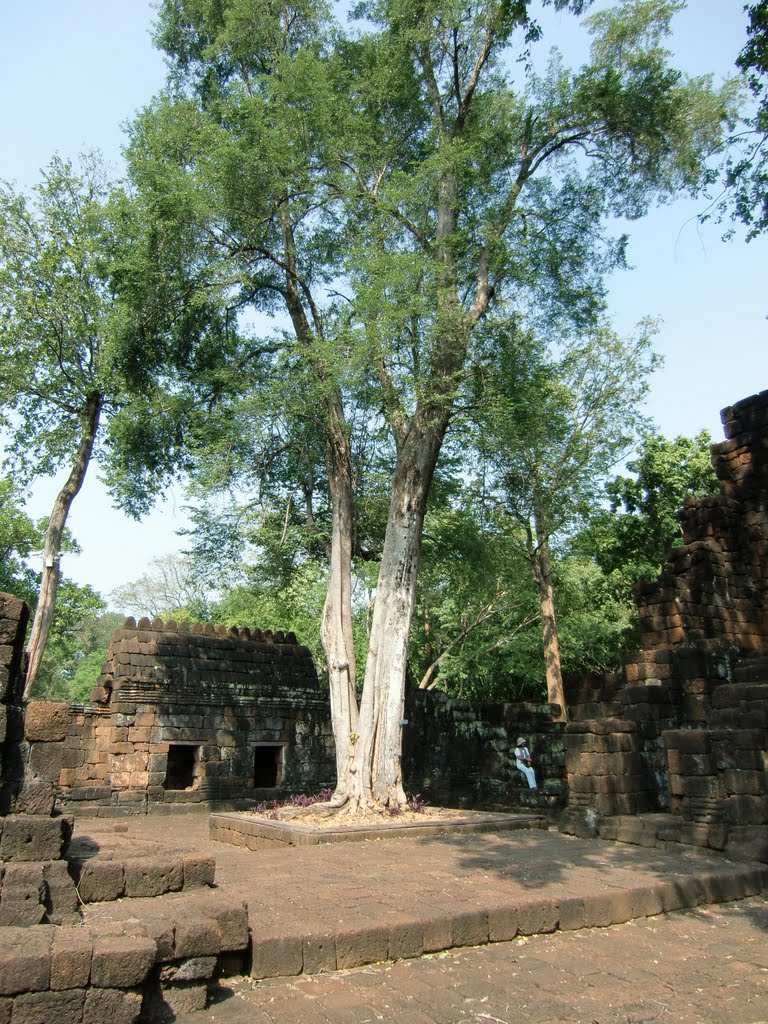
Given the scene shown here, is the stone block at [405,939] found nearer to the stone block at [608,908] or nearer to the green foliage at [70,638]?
the stone block at [608,908]

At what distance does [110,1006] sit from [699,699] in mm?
9236

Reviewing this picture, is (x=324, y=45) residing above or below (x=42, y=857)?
above

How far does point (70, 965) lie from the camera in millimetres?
3549

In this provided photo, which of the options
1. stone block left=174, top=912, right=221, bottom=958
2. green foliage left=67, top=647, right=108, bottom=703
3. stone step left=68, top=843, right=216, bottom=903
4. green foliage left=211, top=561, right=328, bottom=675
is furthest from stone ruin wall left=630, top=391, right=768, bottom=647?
green foliage left=67, top=647, right=108, bottom=703

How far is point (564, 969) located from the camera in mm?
4785

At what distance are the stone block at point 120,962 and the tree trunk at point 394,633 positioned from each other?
743 centimetres

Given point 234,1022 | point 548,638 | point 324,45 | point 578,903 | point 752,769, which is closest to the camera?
point 234,1022

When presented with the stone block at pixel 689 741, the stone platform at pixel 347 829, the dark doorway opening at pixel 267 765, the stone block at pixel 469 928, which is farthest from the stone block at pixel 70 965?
the dark doorway opening at pixel 267 765

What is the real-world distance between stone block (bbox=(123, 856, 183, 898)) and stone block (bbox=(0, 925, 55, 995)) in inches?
49.1

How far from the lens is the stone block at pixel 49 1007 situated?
11.3 ft

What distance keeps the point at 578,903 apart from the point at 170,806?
31.8ft

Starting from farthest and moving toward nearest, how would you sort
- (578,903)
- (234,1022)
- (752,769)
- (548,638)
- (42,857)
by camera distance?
(548,638), (752,769), (578,903), (42,857), (234,1022)

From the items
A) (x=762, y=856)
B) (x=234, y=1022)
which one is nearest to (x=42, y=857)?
(x=234, y=1022)

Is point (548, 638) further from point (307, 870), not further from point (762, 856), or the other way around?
point (307, 870)
